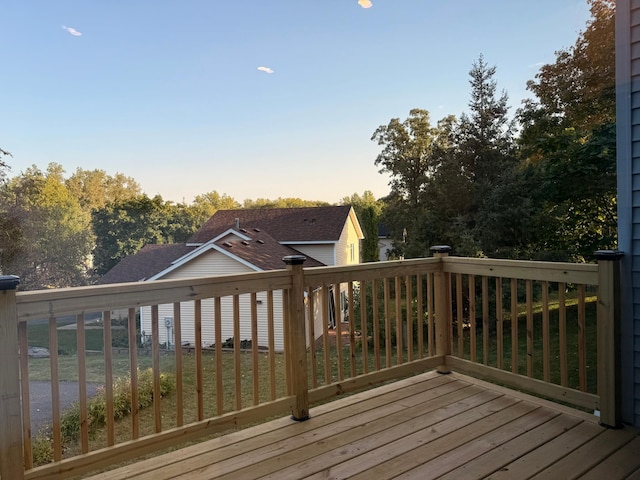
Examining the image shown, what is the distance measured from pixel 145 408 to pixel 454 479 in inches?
163

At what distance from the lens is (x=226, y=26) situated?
646 centimetres

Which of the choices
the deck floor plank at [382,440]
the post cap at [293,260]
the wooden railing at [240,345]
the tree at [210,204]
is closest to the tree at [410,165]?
the tree at [210,204]

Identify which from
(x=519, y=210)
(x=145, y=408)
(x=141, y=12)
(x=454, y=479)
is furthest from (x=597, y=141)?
(x=145, y=408)

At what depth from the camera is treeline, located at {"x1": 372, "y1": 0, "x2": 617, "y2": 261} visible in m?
6.46

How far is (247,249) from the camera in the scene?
711 cm

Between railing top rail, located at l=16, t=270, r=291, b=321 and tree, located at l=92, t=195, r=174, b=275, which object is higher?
tree, located at l=92, t=195, r=174, b=275

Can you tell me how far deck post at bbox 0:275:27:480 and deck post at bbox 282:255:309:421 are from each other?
1.21m

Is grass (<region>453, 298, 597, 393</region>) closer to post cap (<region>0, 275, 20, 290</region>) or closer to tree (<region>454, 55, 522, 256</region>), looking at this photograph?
tree (<region>454, 55, 522, 256</region>)

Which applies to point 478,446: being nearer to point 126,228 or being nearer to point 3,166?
point 126,228

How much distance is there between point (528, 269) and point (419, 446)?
1237 mm

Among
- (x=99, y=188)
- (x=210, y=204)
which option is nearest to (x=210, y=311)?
(x=99, y=188)

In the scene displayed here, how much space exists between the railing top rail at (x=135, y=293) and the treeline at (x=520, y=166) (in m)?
5.94

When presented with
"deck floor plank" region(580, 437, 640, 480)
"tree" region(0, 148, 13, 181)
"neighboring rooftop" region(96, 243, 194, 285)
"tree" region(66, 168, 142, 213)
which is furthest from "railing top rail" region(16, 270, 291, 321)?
"tree" region(0, 148, 13, 181)

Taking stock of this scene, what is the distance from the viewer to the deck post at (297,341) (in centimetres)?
228
